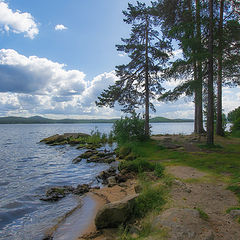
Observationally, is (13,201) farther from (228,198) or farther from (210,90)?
(210,90)

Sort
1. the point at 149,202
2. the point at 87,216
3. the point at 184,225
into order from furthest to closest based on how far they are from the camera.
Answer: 1. the point at 87,216
2. the point at 149,202
3. the point at 184,225

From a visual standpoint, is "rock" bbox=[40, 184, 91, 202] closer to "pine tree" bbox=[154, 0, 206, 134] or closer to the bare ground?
the bare ground

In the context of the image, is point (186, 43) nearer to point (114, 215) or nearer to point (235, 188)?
point (235, 188)

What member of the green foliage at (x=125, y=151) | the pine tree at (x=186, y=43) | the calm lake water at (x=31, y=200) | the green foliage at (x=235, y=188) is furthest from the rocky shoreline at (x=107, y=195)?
the pine tree at (x=186, y=43)

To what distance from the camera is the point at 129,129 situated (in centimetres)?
1739

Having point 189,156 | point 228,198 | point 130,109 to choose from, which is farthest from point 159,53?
point 228,198

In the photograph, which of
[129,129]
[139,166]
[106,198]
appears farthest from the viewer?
[129,129]

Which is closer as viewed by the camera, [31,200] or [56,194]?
[31,200]

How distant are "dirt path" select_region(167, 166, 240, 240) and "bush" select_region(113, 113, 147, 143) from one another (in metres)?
9.42

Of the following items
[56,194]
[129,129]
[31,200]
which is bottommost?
[31,200]

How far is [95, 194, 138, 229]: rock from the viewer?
4.39 metres

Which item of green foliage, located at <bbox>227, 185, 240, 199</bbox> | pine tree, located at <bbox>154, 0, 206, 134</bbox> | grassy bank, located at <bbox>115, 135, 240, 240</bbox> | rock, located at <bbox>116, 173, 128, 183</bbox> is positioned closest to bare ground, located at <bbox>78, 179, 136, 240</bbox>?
rock, located at <bbox>116, 173, 128, 183</bbox>

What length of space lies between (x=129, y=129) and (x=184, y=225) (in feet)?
46.0

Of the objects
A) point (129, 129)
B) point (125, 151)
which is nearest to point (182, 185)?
point (125, 151)
